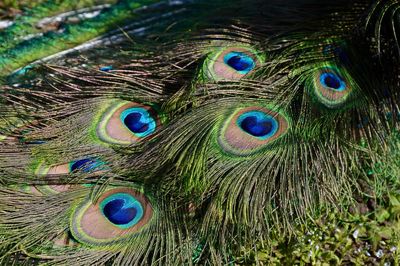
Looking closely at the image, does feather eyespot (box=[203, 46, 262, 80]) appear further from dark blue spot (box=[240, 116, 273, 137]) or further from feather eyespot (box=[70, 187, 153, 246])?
feather eyespot (box=[70, 187, 153, 246])

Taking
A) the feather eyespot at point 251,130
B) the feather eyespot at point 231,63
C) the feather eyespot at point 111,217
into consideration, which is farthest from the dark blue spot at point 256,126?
the feather eyespot at point 111,217

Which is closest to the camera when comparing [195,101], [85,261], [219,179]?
[85,261]

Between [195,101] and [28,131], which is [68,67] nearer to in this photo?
[28,131]

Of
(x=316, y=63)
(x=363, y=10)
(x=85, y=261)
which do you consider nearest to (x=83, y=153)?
Answer: (x=85, y=261)

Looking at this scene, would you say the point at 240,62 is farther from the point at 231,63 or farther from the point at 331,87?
Answer: the point at 331,87

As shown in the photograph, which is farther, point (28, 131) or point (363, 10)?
point (363, 10)


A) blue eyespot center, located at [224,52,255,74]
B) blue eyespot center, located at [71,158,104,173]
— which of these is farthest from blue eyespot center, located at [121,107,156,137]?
blue eyespot center, located at [224,52,255,74]

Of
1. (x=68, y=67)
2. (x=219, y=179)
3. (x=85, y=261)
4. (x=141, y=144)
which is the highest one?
(x=68, y=67)
